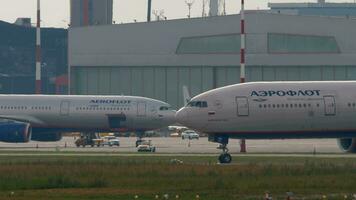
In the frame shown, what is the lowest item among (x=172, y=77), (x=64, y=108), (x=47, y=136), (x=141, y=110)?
(x=47, y=136)

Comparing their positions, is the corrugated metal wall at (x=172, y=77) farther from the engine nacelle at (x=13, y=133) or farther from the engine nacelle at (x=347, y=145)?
the engine nacelle at (x=347, y=145)

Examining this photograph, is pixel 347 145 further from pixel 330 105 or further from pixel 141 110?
pixel 141 110

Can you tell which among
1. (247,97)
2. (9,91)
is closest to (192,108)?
(247,97)

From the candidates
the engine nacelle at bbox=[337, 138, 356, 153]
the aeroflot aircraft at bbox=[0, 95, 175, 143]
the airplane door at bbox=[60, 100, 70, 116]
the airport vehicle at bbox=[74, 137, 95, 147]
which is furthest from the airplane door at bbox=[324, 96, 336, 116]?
the airport vehicle at bbox=[74, 137, 95, 147]

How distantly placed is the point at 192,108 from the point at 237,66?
210 ft

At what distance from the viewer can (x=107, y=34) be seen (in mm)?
146875

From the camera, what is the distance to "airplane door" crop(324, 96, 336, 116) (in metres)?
77.2

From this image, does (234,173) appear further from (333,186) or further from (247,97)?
(247,97)

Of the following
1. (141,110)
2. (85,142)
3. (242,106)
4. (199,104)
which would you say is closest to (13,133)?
(85,142)

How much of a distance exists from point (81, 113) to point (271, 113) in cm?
3116

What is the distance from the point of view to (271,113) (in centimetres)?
7688

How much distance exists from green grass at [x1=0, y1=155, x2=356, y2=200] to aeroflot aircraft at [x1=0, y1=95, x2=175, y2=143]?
3325cm

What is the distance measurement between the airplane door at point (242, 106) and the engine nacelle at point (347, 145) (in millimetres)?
9716

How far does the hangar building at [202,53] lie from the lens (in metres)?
138
